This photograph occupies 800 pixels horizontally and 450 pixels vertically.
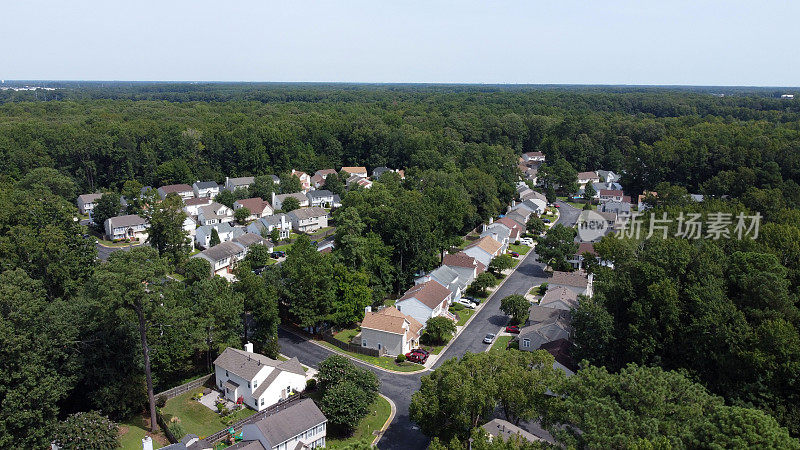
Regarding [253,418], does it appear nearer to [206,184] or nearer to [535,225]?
[535,225]

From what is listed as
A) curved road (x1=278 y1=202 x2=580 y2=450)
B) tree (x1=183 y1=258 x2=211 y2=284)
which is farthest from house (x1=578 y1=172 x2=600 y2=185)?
tree (x1=183 y1=258 x2=211 y2=284)

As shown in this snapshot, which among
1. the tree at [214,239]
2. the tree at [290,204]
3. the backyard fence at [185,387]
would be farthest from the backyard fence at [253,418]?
the tree at [290,204]

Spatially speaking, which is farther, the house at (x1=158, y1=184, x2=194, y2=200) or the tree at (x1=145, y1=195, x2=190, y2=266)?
the house at (x1=158, y1=184, x2=194, y2=200)

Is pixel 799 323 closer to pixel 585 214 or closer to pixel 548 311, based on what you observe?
pixel 548 311

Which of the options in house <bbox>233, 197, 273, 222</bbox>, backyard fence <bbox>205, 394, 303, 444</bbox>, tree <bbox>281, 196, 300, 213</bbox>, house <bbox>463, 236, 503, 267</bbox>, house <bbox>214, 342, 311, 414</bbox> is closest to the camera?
backyard fence <bbox>205, 394, 303, 444</bbox>

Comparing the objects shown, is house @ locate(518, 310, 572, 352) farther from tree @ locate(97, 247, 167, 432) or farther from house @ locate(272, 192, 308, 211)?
house @ locate(272, 192, 308, 211)

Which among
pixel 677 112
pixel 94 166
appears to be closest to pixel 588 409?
pixel 94 166
